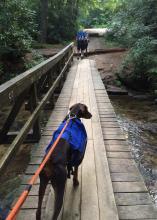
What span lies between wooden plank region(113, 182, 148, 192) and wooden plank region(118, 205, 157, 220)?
0.33m

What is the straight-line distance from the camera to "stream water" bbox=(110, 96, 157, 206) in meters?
5.64

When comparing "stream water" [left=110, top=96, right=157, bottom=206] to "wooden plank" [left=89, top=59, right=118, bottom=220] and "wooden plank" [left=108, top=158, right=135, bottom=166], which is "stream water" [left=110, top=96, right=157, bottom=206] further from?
"wooden plank" [left=89, top=59, right=118, bottom=220]

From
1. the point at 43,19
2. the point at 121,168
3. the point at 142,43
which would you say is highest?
the point at 43,19

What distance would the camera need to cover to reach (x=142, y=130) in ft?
26.0

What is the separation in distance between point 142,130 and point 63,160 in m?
5.61

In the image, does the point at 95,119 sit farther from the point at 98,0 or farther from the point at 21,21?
the point at 98,0

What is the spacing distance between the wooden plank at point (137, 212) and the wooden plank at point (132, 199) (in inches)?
2.5

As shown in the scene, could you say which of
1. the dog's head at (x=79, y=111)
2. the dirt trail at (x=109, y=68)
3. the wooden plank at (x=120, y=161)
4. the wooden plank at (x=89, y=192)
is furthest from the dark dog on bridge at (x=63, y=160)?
the dirt trail at (x=109, y=68)

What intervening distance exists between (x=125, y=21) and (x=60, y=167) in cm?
1582

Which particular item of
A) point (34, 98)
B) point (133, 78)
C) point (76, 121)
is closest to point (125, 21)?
point (133, 78)

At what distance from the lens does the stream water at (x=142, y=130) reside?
5.64 metres

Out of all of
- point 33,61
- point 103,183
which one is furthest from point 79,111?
point 33,61

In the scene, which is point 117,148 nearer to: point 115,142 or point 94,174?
point 115,142

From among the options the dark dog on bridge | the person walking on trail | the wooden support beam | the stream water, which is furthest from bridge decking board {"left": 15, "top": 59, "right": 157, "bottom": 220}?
the person walking on trail
